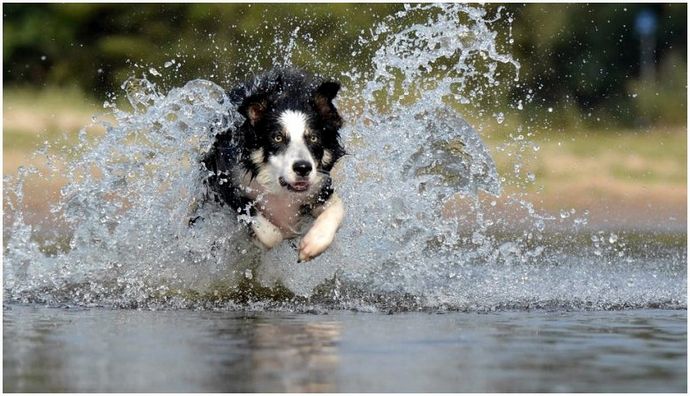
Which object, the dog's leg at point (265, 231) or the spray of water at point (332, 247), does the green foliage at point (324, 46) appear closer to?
the spray of water at point (332, 247)

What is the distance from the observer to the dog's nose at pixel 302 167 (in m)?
7.95

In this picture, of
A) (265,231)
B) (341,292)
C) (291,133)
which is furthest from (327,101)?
(341,292)

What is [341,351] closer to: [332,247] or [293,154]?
[293,154]

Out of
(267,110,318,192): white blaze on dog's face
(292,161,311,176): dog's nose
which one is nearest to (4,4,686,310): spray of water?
(267,110,318,192): white blaze on dog's face

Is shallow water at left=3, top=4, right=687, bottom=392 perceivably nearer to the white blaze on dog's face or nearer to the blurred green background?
the white blaze on dog's face

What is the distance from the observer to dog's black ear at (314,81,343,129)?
8391 millimetres

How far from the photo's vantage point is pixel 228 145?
8.70 metres

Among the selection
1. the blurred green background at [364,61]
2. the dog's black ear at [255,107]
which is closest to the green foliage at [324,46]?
the blurred green background at [364,61]

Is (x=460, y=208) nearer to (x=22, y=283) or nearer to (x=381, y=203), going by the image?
(x=381, y=203)

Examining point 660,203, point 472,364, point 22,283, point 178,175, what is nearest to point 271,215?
point 178,175

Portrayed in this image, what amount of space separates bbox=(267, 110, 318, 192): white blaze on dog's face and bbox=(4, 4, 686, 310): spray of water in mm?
481

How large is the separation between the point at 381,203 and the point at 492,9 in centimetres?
1432

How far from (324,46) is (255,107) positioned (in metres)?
13.9

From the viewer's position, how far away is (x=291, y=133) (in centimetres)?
813
